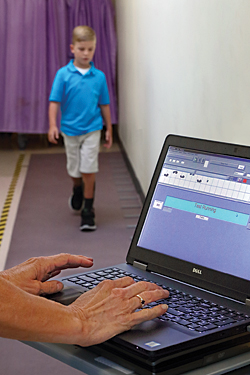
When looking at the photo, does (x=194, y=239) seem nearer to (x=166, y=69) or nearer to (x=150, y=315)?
(x=150, y=315)

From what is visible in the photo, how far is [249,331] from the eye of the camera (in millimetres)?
883

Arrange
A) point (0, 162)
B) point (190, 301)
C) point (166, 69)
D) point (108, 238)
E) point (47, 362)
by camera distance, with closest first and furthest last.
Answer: point (190, 301)
point (47, 362)
point (166, 69)
point (108, 238)
point (0, 162)

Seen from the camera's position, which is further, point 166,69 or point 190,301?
point 166,69

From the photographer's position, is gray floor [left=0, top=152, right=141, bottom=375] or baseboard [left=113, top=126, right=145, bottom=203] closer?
gray floor [left=0, top=152, right=141, bottom=375]

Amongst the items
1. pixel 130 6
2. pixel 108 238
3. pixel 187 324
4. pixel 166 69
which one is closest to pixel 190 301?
pixel 187 324

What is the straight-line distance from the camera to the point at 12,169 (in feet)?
18.4

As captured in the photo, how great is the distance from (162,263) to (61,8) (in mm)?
5833

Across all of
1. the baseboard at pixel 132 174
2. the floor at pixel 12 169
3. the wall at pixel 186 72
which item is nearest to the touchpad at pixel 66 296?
the wall at pixel 186 72

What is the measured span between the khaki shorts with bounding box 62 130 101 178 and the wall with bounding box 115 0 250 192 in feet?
1.40

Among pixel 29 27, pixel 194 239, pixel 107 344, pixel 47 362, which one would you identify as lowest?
pixel 47 362

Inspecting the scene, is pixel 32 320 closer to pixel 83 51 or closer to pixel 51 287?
pixel 51 287

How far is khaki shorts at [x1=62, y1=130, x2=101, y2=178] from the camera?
3736 mm

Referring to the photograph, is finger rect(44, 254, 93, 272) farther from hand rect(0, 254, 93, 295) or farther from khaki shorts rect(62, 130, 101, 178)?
khaki shorts rect(62, 130, 101, 178)

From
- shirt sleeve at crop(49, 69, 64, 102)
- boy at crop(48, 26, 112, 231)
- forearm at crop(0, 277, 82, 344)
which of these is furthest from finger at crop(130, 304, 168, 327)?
shirt sleeve at crop(49, 69, 64, 102)
